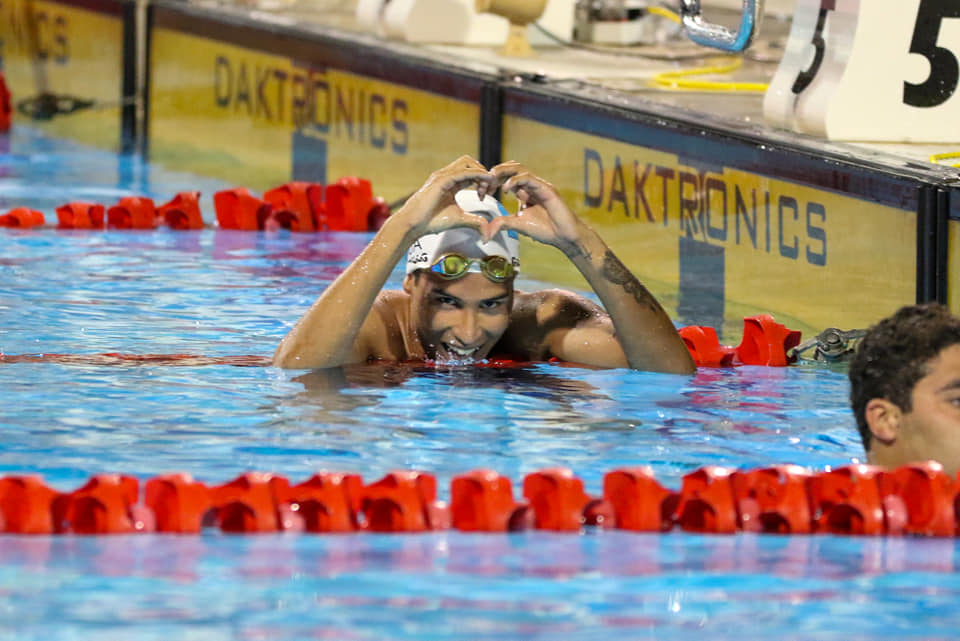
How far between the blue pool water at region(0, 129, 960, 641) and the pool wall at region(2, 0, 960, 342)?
66 cm

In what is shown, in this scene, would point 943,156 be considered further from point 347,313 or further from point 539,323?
point 347,313

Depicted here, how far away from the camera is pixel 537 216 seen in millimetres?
4773

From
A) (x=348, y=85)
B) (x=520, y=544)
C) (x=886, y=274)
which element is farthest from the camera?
(x=348, y=85)

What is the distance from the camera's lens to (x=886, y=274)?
5.66 m

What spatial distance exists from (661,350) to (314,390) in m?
0.96

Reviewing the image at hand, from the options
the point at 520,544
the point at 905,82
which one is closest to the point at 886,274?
the point at 905,82

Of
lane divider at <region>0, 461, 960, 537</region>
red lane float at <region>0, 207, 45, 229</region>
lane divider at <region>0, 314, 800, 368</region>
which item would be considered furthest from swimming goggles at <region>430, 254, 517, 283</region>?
red lane float at <region>0, 207, 45, 229</region>

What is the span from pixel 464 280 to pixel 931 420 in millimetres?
1489

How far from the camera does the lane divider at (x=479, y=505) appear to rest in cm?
349

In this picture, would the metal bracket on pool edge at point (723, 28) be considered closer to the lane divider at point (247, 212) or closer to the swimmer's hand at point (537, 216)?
the swimmer's hand at point (537, 216)

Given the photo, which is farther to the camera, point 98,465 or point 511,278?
point 511,278

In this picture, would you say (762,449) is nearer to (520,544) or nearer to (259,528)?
(520,544)

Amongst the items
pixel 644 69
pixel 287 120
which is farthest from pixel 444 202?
pixel 287 120

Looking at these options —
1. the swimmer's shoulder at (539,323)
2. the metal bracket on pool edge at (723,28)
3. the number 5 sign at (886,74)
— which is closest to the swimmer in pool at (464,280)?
the swimmer's shoulder at (539,323)
